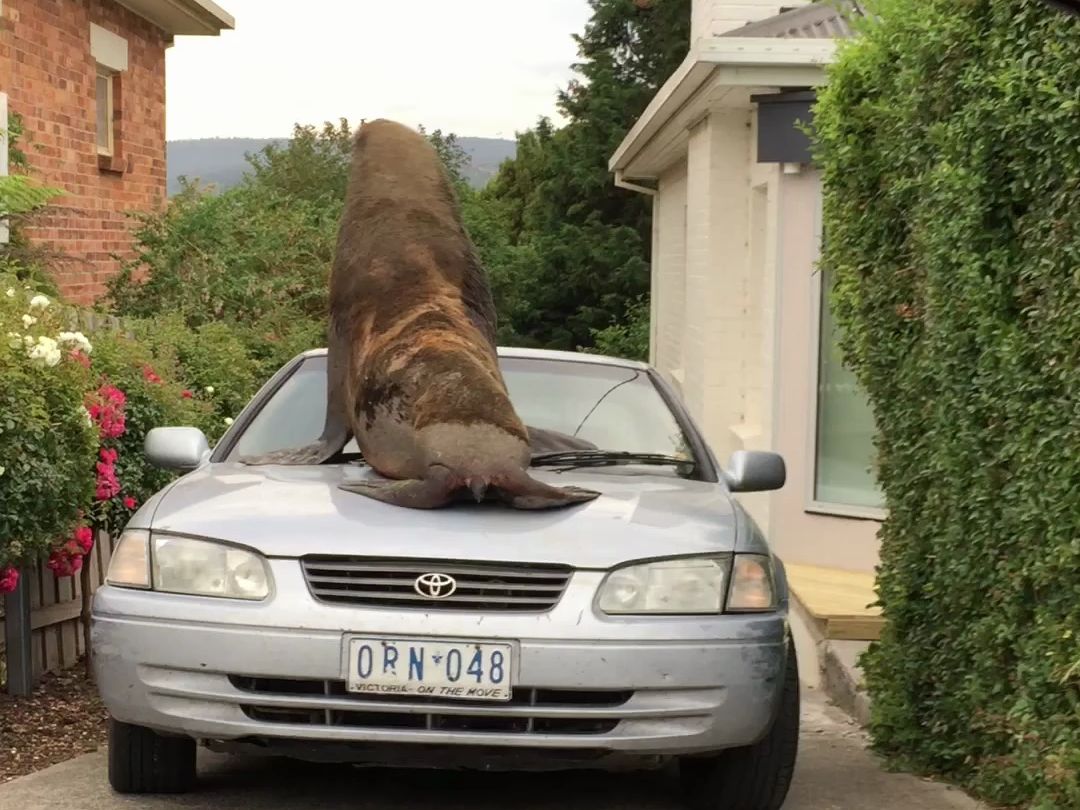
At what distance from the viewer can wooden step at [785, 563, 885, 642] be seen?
8305 millimetres

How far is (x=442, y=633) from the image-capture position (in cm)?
434

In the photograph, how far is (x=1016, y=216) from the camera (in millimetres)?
4809

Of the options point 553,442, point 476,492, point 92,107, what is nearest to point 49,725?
point 553,442

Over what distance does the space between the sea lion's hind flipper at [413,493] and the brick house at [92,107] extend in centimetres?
765

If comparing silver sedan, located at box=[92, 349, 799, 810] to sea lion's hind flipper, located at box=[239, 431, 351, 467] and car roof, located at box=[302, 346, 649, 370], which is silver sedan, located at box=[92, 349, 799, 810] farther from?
car roof, located at box=[302, 346, 649, 370]

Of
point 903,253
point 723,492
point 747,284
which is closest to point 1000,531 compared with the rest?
point 723,492

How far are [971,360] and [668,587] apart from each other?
4.30ft

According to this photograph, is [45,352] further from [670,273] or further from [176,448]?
[670,273]

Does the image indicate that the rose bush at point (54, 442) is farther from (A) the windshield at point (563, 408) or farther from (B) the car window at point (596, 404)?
(B) the car window at point (596, 404)

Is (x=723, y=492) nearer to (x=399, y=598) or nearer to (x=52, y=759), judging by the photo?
(x=399, y=598)

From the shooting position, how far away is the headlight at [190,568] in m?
4.48

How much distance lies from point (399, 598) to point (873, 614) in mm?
4464

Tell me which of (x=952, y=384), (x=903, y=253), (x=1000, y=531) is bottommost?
(x=1000, y=531)

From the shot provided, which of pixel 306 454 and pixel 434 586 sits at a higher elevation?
pixel 306 454
